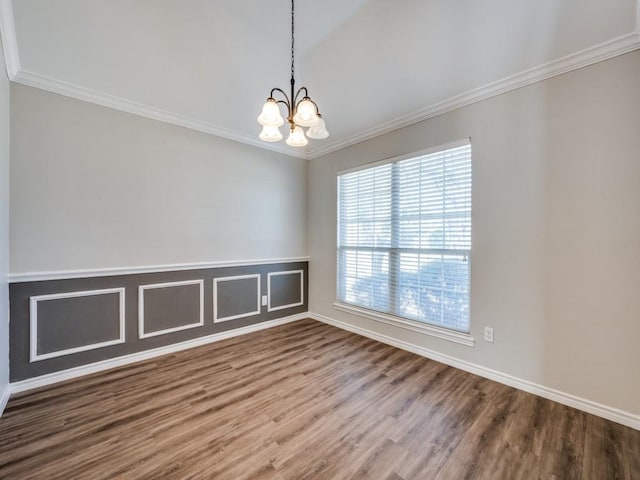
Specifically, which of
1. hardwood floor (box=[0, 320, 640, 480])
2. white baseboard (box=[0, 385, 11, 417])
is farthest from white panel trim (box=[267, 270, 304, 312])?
white baseboard (box=[0, 385, 11, 417])

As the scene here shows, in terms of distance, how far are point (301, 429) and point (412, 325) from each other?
5.50ft

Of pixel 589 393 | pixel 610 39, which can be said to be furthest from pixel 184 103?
pixel 589 393

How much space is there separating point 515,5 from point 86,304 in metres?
4.21

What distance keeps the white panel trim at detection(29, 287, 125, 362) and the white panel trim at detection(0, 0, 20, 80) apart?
5.92 feet

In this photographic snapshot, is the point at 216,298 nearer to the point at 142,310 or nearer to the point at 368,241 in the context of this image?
the point at 142,310

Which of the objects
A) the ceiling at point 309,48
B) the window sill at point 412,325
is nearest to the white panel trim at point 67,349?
the ceiling at point 309,48

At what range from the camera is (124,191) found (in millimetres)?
2670

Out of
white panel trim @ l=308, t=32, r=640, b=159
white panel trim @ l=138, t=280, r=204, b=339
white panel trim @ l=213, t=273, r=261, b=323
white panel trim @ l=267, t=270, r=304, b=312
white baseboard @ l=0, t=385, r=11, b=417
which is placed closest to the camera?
white panel trim @ l=308, t=32, r=640, b=159

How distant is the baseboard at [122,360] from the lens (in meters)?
2.23

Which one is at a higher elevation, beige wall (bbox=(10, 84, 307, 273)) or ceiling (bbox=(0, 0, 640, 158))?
ceiling (bbox=(0, 0, 640, 158))

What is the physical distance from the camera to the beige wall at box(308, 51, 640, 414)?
1.84 m

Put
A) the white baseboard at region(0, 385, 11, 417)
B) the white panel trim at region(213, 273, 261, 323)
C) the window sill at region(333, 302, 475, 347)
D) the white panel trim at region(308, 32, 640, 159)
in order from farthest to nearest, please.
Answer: the white panel trim at region(213, 273, 261, 323) < the window sill at region(333, 302, 475, 347) < the white baseboard at region(0, 385, 11, 417) < the white panel trim at region(308, 32, 640, 159)

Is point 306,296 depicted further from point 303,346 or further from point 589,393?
point 589,393

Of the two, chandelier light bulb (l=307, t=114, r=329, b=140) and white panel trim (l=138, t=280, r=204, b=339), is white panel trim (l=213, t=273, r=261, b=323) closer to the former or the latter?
white panel trim (l=138, t=280, r=204, b=339)
